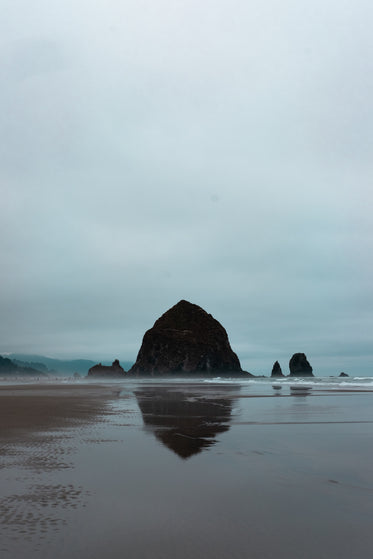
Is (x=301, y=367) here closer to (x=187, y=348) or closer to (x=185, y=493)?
(x=187, y=348)

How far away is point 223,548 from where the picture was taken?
13.1ft

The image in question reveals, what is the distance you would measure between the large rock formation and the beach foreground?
139379mm

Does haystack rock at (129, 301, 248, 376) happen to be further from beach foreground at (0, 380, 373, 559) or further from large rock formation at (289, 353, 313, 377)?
beach foreground at (0, 380, 373, 559)

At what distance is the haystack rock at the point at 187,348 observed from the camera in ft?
442

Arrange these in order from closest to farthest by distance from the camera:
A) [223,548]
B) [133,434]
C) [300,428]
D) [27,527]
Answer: [223,548], [27,527], [133,434], [300,428]

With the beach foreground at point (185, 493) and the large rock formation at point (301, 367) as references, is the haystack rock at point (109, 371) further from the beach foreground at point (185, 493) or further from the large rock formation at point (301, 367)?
the beach foreground at point (185, 493)

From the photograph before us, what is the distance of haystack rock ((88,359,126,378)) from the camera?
145750mm

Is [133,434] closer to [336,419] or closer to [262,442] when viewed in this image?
[262,442]

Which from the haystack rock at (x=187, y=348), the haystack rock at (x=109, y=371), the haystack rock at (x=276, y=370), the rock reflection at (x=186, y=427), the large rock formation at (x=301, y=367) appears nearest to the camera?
the rock reflection at (x=186, y=427)

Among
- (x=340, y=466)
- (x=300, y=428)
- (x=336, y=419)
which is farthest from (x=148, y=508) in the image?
(x=336, y=419)

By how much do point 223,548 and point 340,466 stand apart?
4.49 metres

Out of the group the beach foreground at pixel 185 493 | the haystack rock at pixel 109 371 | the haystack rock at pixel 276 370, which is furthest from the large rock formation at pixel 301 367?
the beach foreground at pixel 185 493

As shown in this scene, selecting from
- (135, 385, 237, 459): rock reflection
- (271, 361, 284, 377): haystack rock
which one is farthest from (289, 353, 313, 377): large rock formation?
(135, 385, 237, 459): rock reflection

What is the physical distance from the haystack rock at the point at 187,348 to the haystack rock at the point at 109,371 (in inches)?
228
